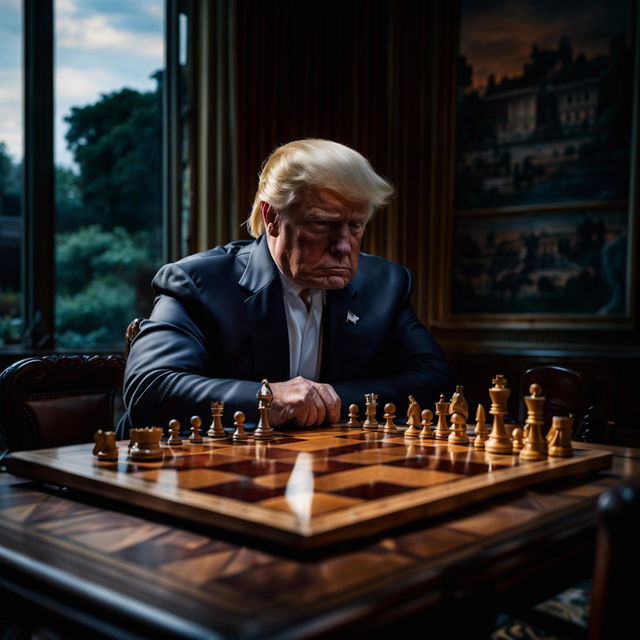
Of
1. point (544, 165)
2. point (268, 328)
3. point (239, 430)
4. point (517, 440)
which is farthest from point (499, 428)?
point (544, 165)

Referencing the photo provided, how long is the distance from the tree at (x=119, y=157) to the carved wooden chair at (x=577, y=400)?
3.66 meters

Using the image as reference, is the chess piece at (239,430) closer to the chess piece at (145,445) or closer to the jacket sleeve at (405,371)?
the chess piece at (145,445)

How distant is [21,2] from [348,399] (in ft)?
13.0

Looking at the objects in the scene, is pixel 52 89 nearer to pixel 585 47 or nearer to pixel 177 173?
pixel 177 173

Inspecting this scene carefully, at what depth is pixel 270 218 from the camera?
Answer: 256cm

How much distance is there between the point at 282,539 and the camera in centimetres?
95

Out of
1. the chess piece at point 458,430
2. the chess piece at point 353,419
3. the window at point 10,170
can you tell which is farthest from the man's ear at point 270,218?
the window at point 10,170

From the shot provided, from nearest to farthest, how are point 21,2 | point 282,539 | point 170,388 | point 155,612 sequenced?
point 155,612 < point 282,539 < point 170,388 < point 21,2

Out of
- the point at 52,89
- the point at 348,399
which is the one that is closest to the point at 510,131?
the point at 52,89

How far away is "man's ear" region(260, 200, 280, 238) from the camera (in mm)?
2527

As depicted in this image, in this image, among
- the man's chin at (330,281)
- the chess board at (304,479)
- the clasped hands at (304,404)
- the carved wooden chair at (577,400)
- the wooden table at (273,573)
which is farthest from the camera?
the man's chin at (330,281)

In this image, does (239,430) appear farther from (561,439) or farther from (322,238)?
(322,238)

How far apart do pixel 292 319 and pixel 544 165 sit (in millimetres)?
3827

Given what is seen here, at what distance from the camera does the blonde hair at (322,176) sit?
2.31 meters
